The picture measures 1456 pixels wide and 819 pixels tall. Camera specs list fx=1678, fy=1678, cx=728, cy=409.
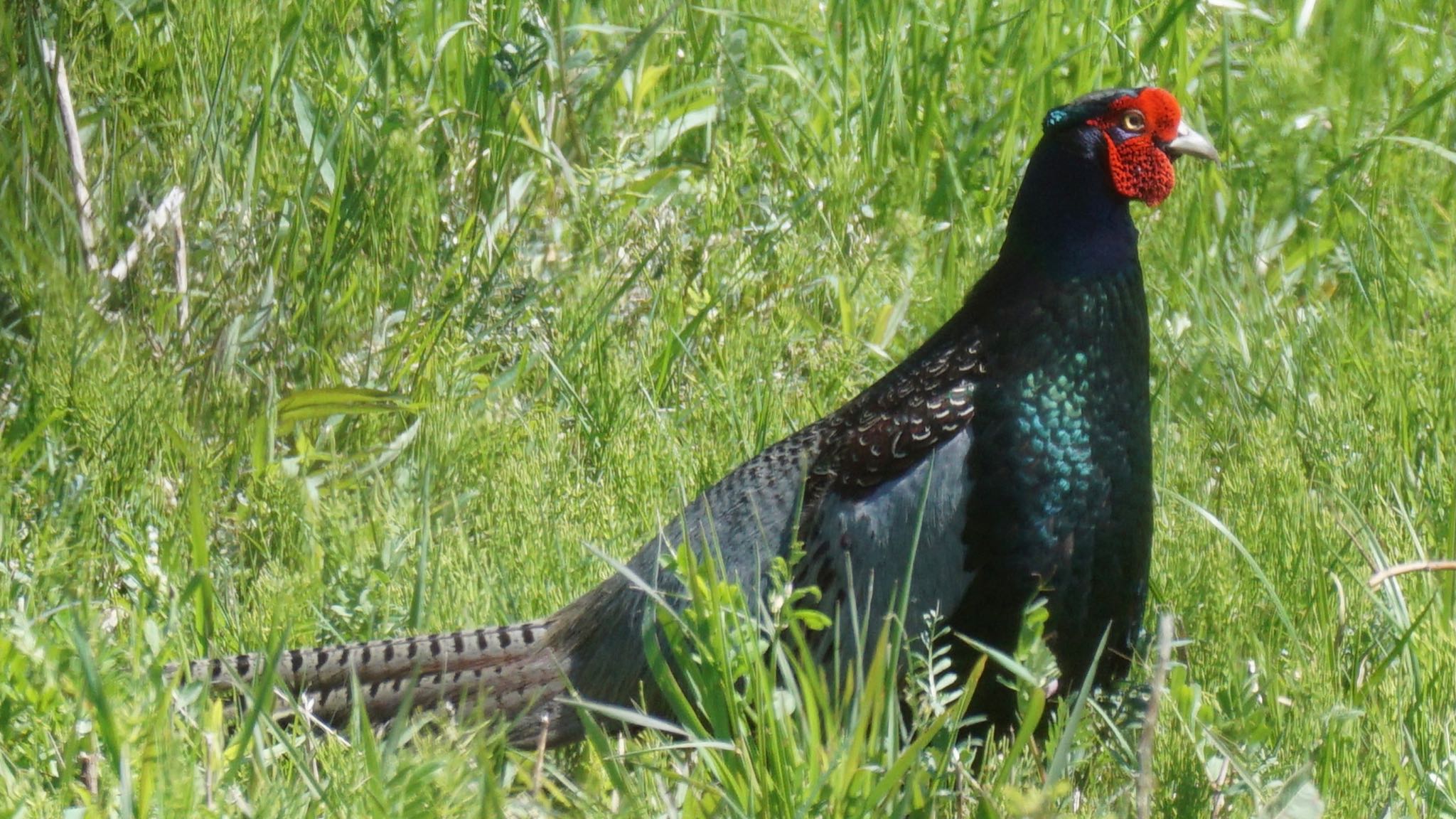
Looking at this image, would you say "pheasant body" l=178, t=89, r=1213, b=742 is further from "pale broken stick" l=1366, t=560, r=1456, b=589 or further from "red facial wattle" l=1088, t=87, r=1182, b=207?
"pale broken stick" l=1366, t=560, r=1456, b=589

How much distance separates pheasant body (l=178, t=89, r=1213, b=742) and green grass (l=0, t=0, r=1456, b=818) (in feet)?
0.51

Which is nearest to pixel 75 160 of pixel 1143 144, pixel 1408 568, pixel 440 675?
pixel 440 675

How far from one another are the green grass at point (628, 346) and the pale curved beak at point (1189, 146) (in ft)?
2.02

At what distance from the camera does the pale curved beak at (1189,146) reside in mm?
3254

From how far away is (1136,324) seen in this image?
10.2 feet

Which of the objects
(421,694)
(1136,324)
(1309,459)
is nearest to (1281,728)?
(1136,324)

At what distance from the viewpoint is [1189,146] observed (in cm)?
328

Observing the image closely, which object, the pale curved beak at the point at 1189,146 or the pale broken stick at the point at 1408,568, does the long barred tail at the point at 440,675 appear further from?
the pale curved beak at the point at 1189,146

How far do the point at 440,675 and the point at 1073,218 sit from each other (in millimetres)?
1455

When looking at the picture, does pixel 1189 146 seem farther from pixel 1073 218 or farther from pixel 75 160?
pixel 75 160

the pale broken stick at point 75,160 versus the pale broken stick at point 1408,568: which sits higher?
the pale broken stick at point 75,160

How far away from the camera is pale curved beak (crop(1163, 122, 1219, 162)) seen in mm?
3254

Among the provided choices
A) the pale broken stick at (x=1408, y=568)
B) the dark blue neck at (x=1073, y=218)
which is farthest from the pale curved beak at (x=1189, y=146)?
the pale broken stick at (x=1408, y=568)

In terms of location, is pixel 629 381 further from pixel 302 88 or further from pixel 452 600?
pixel 302 88
